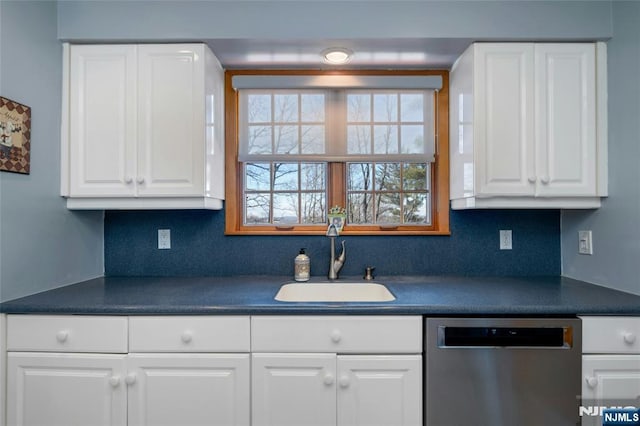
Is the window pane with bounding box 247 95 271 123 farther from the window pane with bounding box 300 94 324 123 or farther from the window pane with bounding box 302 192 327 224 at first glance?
the window pane with bounding box 302 192 327 224

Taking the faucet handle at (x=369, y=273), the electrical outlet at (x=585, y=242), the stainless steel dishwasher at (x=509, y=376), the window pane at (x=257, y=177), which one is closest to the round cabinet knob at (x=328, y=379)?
the stainless steel dishwasher at (x=509, y=376)

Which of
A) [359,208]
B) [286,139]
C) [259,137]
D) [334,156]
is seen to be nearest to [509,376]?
A: [359,208]

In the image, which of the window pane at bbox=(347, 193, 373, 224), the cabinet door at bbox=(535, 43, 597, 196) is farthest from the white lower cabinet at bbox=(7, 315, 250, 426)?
the cabinet door at bbox=(535, 43, 597, 196)

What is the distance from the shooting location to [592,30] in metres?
1.72

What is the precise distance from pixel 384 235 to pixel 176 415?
4.59 feet

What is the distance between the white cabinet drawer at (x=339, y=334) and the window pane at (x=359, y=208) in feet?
2.88

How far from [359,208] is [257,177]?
0.69 metres

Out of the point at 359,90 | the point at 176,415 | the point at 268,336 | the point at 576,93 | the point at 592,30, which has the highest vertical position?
the point at 592,30

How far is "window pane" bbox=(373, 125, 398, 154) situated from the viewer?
6.98ft

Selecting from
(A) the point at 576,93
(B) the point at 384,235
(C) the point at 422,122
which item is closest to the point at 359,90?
(C) the point at 422,122

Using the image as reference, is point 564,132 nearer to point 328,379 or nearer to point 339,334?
point 339,334

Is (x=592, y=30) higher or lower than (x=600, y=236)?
higher

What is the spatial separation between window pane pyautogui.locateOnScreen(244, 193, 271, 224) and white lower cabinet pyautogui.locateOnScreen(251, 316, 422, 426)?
0.90 meters

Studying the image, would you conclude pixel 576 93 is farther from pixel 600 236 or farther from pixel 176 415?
pixel 176 415
